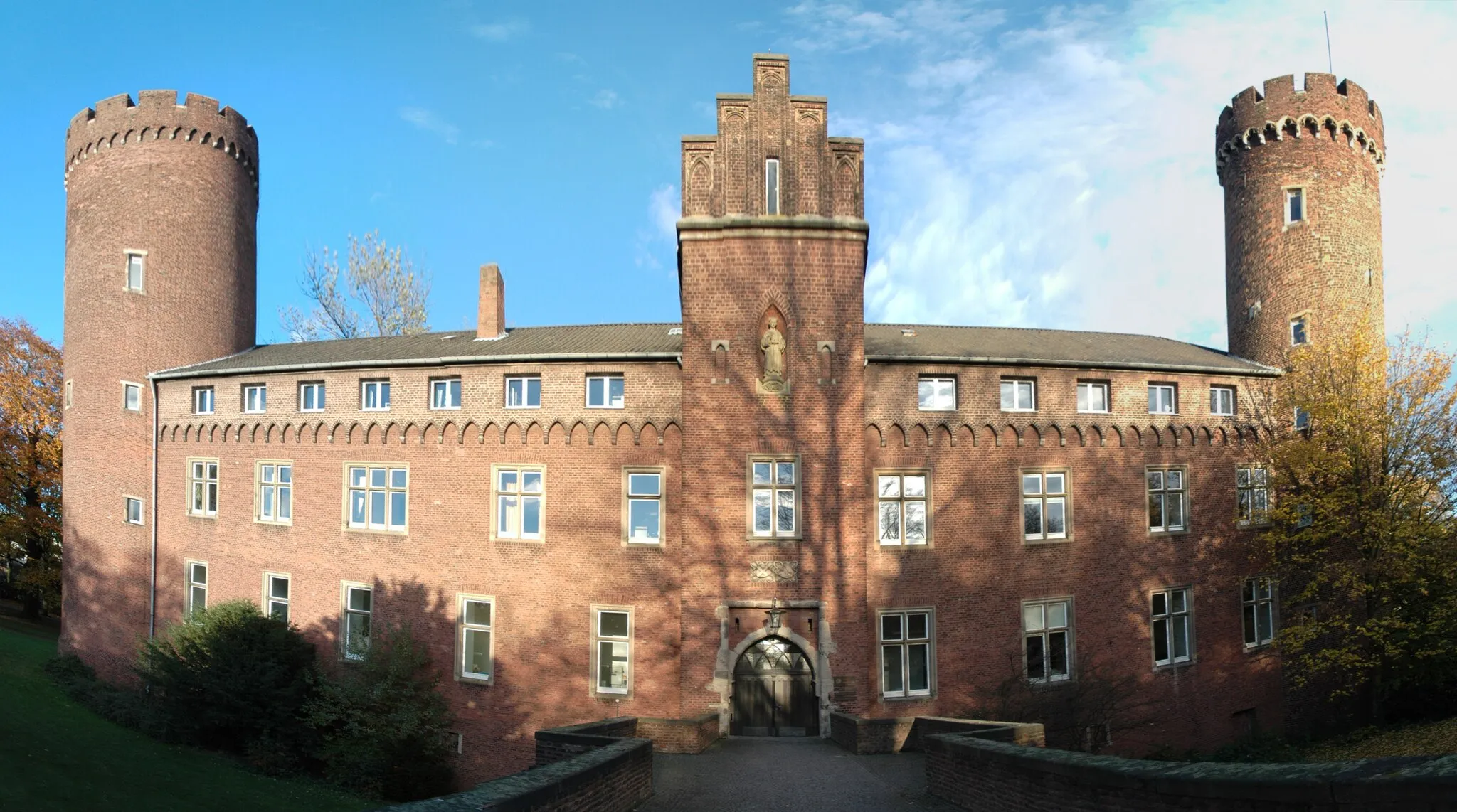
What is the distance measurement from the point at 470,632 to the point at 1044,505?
553 inches

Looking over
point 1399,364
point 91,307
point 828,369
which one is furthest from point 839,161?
point 91,307

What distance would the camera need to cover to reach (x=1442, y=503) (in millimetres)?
19031

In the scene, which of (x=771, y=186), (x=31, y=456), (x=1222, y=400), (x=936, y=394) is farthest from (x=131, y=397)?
(x=1222, y=400)

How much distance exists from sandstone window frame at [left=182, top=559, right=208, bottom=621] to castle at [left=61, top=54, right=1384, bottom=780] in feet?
0.32

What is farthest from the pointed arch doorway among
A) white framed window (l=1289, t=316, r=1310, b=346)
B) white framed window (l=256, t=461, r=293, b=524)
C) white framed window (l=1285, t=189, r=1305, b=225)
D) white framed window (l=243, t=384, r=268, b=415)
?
white framed window (l=1285, t=189, r=1305, b=225)

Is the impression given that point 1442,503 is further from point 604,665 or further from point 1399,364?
point 604,665

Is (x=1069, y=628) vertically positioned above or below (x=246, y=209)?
below

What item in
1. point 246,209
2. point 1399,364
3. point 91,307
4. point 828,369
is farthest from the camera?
point 246,209

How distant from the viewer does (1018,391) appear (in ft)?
59.4

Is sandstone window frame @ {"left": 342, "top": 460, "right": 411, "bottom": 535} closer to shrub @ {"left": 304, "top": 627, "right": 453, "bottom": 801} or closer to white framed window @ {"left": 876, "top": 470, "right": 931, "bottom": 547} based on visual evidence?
shrub @ {"left": 304, "top": 627, "right": 453, "bottom": 801}

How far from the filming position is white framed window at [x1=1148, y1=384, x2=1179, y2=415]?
19297 millimetres

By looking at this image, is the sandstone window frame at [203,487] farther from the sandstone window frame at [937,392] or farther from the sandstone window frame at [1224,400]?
the sandstone window frame at [1224,400]

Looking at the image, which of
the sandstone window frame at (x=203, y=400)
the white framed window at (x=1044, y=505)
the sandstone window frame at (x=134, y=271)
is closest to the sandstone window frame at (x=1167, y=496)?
the white framed window at (x=1044, y=505)

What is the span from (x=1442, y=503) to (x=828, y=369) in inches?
648
